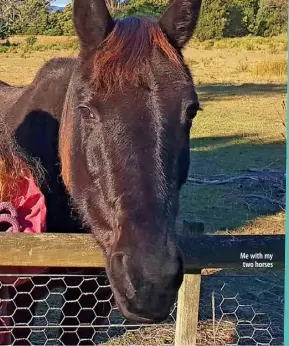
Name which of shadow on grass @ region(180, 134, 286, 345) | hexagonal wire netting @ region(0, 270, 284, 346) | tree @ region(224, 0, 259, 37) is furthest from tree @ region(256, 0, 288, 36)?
hexagonal wire netting @ region(0, 270, 284, 346)

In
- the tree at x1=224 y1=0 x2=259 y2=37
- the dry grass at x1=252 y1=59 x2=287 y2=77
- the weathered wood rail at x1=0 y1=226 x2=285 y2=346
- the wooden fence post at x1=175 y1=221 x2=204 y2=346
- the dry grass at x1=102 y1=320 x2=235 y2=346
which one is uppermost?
the weathered wood rail at x1=0 y1=226 x2=285 y2=346

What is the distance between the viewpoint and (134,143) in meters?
1.94

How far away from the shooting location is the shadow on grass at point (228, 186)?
6.96 meters

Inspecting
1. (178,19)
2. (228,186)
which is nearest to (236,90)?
(228,186)

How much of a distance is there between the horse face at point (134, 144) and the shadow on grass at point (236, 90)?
585 inches

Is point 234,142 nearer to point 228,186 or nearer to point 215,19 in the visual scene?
point 228,186

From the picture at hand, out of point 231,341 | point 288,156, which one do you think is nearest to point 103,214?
point 288,156

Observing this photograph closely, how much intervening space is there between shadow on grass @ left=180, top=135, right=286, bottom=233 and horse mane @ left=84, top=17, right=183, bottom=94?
440 centimetres

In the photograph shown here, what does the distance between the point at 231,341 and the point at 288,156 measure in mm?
2995

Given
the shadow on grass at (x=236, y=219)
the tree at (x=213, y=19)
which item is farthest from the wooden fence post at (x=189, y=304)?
the tree at (x=213, y=19)

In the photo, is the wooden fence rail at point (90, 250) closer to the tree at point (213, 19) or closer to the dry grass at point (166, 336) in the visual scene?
the dry grass at point (166, 336)

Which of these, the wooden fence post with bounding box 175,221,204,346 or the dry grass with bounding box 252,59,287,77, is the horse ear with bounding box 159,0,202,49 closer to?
the wooden fence post with bounding box 175,221,204,346

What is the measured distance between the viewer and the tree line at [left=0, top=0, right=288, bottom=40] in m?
24.0

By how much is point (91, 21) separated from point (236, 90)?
17134 millimetres
